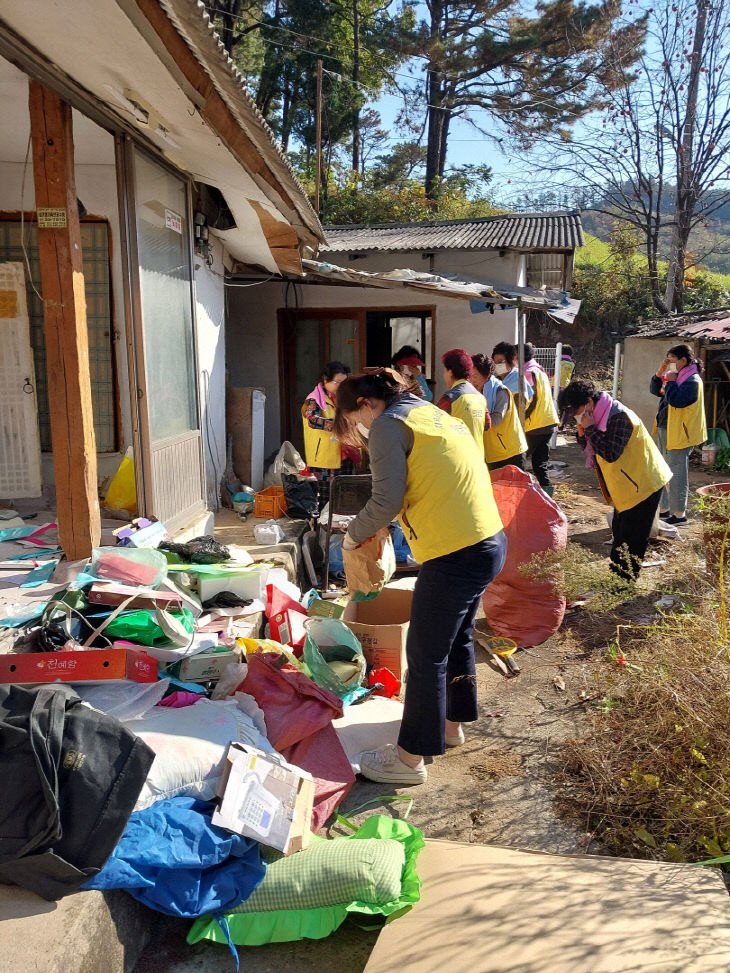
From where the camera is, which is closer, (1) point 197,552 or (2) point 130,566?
(2) point 130,566

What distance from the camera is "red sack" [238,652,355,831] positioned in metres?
3.06

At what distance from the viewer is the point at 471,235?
11.4 meters

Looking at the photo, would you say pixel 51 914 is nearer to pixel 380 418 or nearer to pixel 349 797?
pixel 349 797

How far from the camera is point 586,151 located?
17.9m

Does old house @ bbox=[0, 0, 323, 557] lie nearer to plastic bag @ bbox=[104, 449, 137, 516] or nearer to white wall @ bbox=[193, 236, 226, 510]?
white wall @ bbox=[193, 236, 226, 510]

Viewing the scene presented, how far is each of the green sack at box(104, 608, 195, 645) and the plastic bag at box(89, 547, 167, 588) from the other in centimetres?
28

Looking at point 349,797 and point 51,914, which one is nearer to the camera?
point 51,914

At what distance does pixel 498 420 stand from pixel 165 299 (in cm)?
295

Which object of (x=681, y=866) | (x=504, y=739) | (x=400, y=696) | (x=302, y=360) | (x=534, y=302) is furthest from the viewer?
(x=302, y=360)

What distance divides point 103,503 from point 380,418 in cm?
355

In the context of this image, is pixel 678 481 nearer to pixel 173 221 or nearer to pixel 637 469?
pixel 637 469

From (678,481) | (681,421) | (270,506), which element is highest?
(681,421)

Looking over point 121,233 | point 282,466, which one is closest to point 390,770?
point 121,233

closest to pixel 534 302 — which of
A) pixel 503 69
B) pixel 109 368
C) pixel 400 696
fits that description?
pixel 109 368
